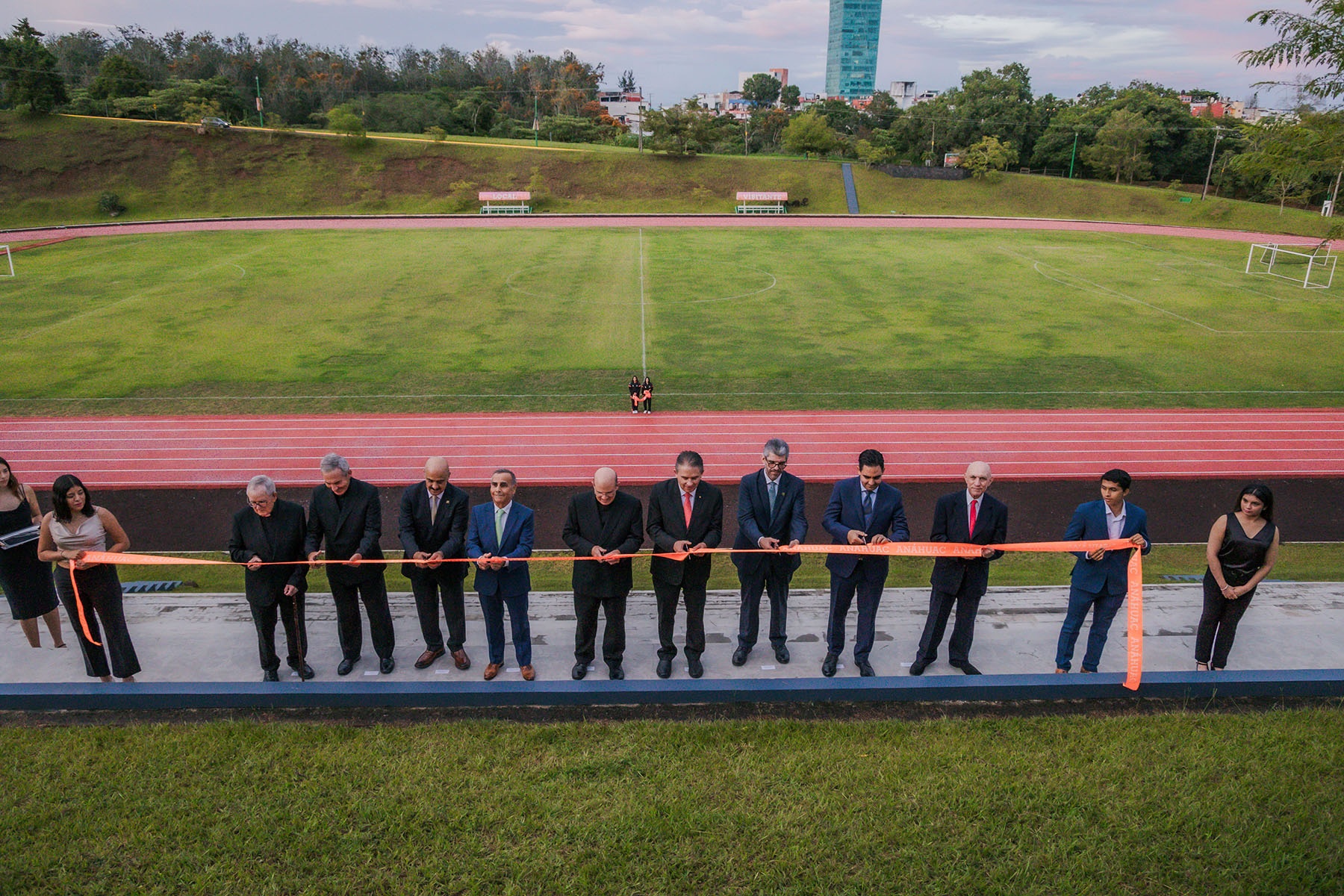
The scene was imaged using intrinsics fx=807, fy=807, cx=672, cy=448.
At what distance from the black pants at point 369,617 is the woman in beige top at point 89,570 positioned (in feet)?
5.17

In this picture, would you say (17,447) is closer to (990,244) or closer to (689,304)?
(689,304)

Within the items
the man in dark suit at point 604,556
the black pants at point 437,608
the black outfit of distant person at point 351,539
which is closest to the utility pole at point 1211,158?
the man in dark suit at point 604,556

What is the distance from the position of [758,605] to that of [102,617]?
16.5 feet

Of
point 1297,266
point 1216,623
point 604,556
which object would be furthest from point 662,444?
point 1297,266

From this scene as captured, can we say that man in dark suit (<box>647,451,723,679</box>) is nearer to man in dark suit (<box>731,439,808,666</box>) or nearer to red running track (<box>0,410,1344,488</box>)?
man in dark suit (<box>731,439,808,666</box>)

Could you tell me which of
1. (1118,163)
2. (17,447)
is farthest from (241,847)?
(1118,163)

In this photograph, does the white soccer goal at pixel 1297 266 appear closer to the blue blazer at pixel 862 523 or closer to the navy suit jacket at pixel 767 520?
the blue blazer at pixel 862 523

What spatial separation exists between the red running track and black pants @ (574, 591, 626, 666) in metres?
6.22

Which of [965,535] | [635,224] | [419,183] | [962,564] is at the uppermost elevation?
[419,183]

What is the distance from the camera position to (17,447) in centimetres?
1369

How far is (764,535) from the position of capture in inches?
257

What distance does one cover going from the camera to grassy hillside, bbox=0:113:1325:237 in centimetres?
4206

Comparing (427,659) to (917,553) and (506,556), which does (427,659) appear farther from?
(917,553)

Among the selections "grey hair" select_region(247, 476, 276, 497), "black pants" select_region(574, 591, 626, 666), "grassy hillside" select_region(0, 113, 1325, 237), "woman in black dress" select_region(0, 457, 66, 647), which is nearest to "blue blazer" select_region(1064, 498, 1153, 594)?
"black pants" select_region(574, 591, 626, 666)
